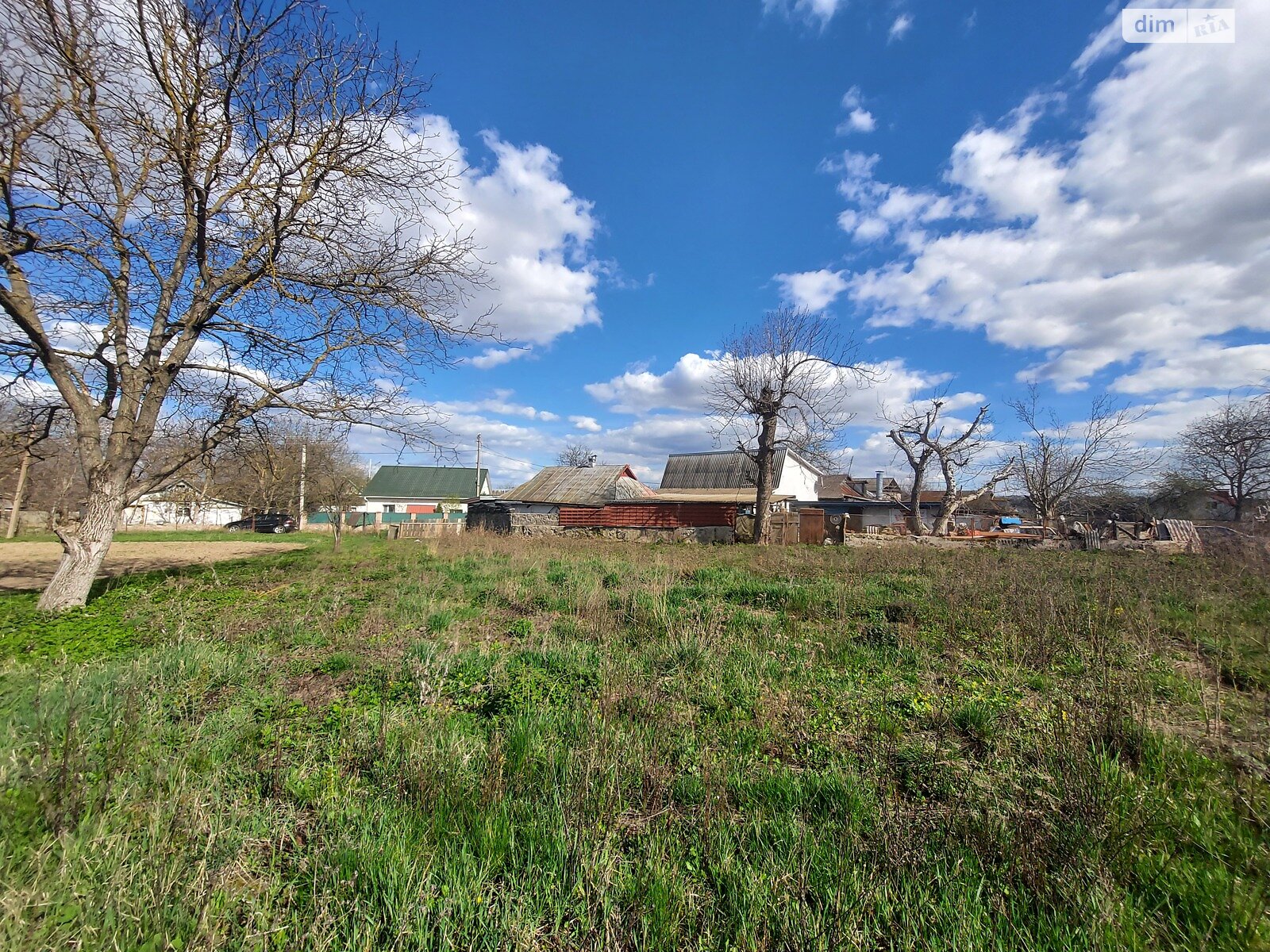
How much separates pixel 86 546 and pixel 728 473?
39045 millimetres

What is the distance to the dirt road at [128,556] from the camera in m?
10.9

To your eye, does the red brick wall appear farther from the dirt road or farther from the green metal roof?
the green metal roof

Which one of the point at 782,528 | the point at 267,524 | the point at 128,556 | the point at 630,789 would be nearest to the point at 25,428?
the point at 128,556

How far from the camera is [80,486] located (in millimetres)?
24156

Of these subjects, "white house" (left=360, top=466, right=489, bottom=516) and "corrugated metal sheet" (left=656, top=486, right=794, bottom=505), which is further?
"white house" (left=360, top=466, right=489, bottom=516)

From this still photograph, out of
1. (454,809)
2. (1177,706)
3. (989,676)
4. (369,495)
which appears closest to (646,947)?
(454,809)

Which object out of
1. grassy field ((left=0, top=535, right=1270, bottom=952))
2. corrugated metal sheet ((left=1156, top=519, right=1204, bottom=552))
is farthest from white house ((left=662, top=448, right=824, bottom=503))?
grassy field ((left=0, top=535, right=1270, bottom=952))

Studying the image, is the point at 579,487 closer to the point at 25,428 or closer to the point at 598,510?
the point at 598,510

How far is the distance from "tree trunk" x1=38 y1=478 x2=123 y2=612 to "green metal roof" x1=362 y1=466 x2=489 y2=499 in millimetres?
51760

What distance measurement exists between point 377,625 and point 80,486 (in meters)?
29.1

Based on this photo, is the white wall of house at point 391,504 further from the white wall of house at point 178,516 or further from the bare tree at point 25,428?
the bare tree at point 25,428

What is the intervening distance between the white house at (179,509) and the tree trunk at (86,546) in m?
0.58

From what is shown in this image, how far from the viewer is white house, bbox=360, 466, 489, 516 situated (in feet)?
186

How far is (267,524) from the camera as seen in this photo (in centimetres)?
3556
